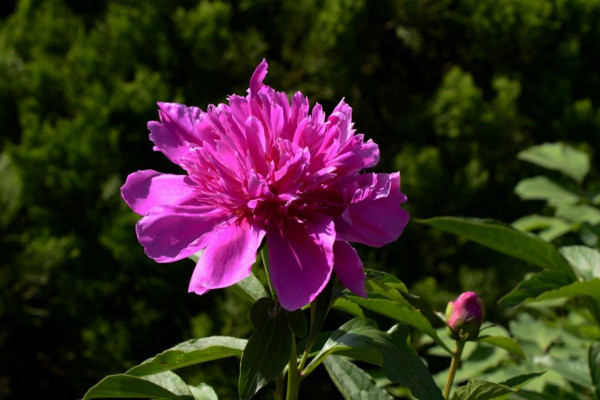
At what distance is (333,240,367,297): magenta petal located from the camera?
1.69 ft

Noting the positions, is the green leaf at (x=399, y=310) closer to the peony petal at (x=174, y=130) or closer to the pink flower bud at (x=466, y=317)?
the pink flower bud at (x=466, y=317)

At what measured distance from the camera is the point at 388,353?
1.78 ft

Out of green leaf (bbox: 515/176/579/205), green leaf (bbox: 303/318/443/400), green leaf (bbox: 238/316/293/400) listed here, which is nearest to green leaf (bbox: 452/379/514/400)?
green leaf (bbox: 303/318/443/400)

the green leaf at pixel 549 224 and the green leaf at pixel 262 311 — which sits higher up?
the green leaf at pixel 262 311

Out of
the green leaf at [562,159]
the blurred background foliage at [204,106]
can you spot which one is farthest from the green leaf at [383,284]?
the blurred background foliage at [204,106]

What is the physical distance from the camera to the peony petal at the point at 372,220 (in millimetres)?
537

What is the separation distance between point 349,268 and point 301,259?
0.11ft

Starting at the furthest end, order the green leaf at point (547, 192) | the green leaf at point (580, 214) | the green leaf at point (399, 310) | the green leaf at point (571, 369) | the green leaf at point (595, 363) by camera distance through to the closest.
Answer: the green leaf at point (547, 192) → the green leaf at point (580, 214) → the green leaf at point (571, 369) → the green leaf at point (595, 363) → the green leaf at point (399, 310)

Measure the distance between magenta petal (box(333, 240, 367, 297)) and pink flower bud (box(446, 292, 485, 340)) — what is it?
8.2 inches

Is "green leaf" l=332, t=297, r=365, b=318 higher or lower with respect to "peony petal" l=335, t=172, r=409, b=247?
lower

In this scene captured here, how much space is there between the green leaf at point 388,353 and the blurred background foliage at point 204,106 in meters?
1.42

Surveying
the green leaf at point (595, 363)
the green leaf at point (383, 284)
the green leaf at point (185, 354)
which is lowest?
the green leaf at point (595, 363)

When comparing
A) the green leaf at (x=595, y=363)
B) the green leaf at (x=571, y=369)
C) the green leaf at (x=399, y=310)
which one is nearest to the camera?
the green leaf at (x=399, y=310)

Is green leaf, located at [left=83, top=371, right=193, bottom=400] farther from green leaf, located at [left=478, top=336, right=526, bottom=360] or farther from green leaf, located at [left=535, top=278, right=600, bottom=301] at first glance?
green leaf, located at [left=535, top=278, right=600, bottom=301]
